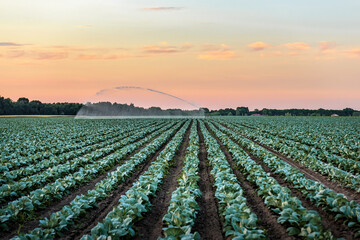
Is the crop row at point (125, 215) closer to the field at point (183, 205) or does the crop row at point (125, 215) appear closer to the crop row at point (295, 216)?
the field at point (183, 205)

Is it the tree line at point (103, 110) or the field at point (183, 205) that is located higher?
the tree line at point (103, 110)

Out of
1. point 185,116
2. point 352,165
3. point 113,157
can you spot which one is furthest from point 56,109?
point 352,165

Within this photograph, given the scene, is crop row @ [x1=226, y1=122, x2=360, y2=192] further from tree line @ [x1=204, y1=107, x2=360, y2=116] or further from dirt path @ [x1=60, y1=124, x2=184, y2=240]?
tree line @ [x1=204, y1=107, x2=360, y2=116]

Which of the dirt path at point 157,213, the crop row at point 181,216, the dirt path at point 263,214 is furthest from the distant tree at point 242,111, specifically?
the crop row at point 181,216

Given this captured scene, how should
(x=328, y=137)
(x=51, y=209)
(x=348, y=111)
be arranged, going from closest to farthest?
(x=51, y=209)
(x=328, y=137)
(x=348, y=111)

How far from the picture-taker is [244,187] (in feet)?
30.2

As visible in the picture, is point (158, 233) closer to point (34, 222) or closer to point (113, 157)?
point (34, 222)

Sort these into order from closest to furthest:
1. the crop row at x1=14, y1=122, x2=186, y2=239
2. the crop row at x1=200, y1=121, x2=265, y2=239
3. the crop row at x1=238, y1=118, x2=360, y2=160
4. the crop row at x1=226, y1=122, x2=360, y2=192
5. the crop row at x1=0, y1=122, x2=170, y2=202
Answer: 1. the crop row at x1=200, y1=121, x2=265, y2=239
2. the crop row at x1=14, y1=122, x2=186, y2=239
3. the crop row at x1=0, y1=122, x2=170, y2=202
4. the crop row at x1=226, y1=122, x2=360, y2=192
5. the crop row at x1=238, y1=118, x2=360, y2=160

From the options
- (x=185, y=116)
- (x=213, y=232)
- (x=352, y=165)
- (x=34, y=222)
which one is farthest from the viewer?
(x=185, y=116)

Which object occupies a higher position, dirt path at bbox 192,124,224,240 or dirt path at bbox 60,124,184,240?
dirt path at bbox 192,124,224,240

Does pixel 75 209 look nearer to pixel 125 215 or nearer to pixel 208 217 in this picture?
pixel 125 215

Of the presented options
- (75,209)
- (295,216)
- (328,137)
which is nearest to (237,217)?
(295,216)

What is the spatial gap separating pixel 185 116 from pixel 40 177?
7710cm

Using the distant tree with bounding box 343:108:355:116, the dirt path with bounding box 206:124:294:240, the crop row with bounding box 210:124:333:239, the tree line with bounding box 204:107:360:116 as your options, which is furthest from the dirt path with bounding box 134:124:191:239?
the distant tree with bounding box 343:108:355:116
